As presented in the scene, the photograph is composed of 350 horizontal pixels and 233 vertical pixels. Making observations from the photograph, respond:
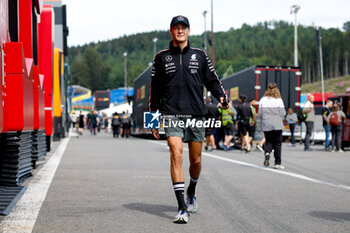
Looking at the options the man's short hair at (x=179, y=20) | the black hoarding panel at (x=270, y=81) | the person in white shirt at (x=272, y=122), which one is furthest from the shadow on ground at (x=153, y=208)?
the black hoarding panel at (x=270, y=81)

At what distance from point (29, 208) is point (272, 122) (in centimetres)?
663

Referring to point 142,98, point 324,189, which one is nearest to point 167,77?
point 324,189

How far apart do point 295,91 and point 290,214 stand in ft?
60.0

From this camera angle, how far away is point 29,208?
5.58m

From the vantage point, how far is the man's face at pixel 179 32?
534 centimetres

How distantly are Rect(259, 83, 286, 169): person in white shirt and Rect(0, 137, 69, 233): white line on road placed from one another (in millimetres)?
4472

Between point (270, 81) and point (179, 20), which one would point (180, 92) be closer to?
point (179, 20)

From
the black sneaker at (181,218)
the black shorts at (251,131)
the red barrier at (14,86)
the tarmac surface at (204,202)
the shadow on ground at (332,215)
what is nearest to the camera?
the tarmac surface at (204,202)

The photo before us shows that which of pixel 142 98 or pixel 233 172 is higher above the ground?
pixel 142 98

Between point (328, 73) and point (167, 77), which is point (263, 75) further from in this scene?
point (328, 73)

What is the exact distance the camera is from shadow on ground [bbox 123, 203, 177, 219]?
546 cm

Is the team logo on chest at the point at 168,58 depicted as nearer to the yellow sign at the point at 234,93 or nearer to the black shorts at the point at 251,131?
the black shorts at the point at 251,131

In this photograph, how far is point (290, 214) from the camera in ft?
18.0

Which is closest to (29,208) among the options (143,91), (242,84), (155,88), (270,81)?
(155,88)
